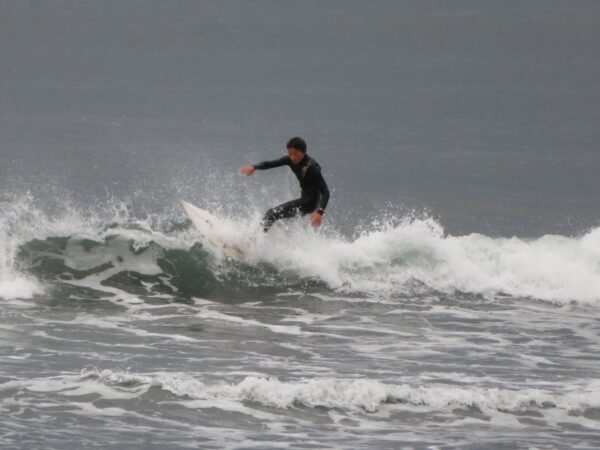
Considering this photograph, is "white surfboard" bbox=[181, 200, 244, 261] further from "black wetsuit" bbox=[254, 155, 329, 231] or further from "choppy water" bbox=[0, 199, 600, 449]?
"black wetsuit" bbox=[254, 155, 329, 231]

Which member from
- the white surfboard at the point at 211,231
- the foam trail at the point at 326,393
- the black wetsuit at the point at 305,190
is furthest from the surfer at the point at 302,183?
the foam trail at the point at 326,393

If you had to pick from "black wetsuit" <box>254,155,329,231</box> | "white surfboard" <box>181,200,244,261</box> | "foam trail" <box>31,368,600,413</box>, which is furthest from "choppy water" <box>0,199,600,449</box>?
"black wetsuit" <box>254,155,329,231</box>

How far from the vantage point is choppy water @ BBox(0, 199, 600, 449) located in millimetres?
8648

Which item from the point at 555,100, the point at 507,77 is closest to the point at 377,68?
the point at 507,77

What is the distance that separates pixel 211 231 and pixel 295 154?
2.34 metres

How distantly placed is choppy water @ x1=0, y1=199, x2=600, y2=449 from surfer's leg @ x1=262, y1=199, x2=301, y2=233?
0.49 metres

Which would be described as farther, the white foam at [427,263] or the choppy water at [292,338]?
the white foam at [427,263]

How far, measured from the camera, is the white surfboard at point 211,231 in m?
15.5

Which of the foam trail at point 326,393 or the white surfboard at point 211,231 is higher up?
the white surfboard at point 211,231

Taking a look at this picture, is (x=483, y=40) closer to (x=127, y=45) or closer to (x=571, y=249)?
(x=127, y=45)

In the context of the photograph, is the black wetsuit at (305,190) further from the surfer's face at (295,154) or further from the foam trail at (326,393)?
the foam trail at (326,393)

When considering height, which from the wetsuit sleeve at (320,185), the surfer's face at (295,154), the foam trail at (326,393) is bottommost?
the foam trail at (326,393)

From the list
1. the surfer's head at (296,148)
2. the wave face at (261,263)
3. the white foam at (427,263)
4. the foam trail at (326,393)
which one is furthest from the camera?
the white foam at (427,263)

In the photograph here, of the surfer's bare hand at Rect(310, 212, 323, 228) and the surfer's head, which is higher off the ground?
the surfer's head
